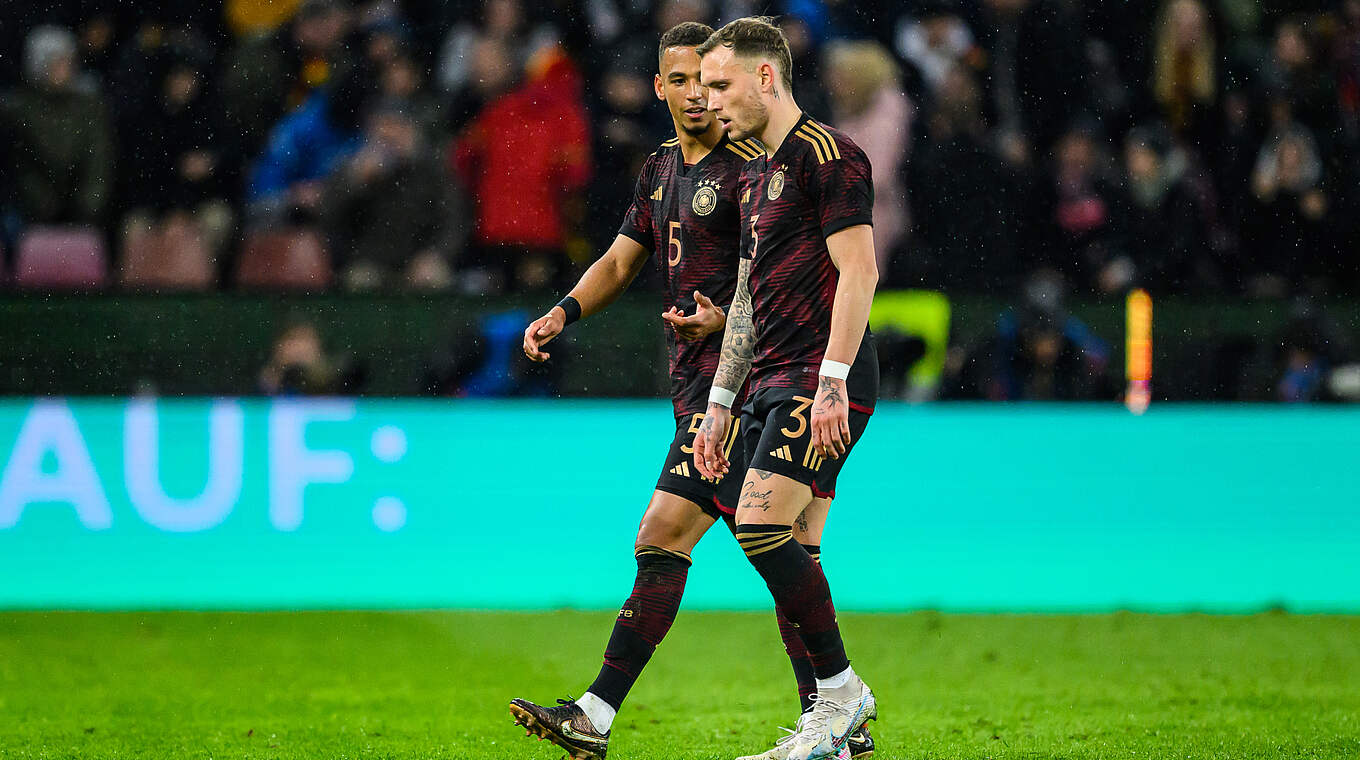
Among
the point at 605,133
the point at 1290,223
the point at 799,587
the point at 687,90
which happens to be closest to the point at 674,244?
the point at 687,90

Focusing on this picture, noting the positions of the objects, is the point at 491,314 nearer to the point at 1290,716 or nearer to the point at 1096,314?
the point at 1096,314

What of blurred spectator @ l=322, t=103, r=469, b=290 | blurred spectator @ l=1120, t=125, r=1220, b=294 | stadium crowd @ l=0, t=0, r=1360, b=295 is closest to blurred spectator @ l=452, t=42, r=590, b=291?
stadium crowd @ l=0, t=0, r=1360, b=295

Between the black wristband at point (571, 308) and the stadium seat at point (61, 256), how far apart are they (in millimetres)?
4524

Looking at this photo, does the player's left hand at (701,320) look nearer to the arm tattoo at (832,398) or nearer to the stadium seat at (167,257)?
the arm tattoo at (832,398)

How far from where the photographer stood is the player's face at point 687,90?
464 cm

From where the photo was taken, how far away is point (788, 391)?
165 inches

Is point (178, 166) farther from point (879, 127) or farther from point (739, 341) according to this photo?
point (739, 341)

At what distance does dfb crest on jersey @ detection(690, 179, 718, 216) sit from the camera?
4605mm

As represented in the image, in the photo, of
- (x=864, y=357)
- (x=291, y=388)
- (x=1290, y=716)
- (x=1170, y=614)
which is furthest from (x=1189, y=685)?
(x=291, y=388)

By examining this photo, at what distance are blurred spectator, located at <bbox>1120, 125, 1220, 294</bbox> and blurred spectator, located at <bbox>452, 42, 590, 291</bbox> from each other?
289 cm

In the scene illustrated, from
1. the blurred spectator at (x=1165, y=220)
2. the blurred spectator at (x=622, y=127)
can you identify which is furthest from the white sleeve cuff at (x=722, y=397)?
the blurred spectator at (x=1165, y=220)

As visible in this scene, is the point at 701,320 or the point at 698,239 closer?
the point at 701,320

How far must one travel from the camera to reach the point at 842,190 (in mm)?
4082

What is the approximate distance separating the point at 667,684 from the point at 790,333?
218 centimetres
